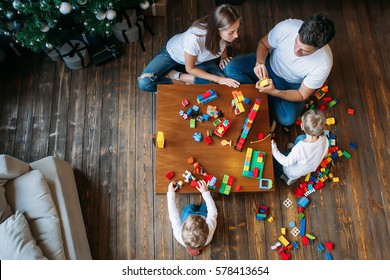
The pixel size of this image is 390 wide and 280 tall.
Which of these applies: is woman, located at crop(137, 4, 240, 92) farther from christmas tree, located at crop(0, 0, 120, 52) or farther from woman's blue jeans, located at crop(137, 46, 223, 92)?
christmas tree, located at crop(0, 0, 120, 52)

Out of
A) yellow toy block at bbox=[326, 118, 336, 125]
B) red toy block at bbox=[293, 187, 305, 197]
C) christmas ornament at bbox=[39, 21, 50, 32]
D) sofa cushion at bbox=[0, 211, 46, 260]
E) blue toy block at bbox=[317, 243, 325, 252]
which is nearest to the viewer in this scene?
sofa cushion at bbox=[0, 211, 46, 260]

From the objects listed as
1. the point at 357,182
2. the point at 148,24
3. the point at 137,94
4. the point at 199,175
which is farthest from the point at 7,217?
the point at 357,182

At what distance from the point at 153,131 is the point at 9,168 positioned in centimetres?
112

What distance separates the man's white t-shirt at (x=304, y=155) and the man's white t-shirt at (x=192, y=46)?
83 cm

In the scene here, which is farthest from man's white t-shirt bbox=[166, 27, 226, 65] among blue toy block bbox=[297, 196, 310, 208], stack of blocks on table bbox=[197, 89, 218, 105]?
blue toy block bbox=[297, 196, 310, 208]

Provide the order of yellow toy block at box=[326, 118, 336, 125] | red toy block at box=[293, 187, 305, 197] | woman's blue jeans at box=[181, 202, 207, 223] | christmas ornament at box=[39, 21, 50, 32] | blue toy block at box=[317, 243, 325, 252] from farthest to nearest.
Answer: yellow toy block at box=[326, 118, 336, 125] < red toy block at box=[293, 187, 305, 197] < blue toy block at box=[317, 243, 325, 252] < woman's blue jeans at box=[181, 202, 207, 223] < christmas ornament at box=[39, 21, 50, 32]

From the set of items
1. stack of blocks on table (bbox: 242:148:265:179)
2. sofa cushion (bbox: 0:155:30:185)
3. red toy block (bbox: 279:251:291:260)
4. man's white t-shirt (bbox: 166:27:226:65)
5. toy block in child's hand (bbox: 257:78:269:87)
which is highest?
man's white t-shirt (bbox: 166:27:226:65)

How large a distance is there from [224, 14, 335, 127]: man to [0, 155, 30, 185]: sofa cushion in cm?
162

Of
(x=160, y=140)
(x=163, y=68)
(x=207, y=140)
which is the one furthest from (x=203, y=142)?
(x=163, y=68)

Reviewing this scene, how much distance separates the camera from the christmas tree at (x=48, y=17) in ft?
7.26

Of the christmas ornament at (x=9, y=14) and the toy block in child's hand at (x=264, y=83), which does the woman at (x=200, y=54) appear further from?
the christmas ornament at (x=9, y=14)

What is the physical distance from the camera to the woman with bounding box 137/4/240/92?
2.21 m

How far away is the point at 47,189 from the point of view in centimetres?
225

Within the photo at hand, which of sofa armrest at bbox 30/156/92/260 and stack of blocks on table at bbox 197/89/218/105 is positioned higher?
stack of blocks on table at bbox 197/89/218/105
